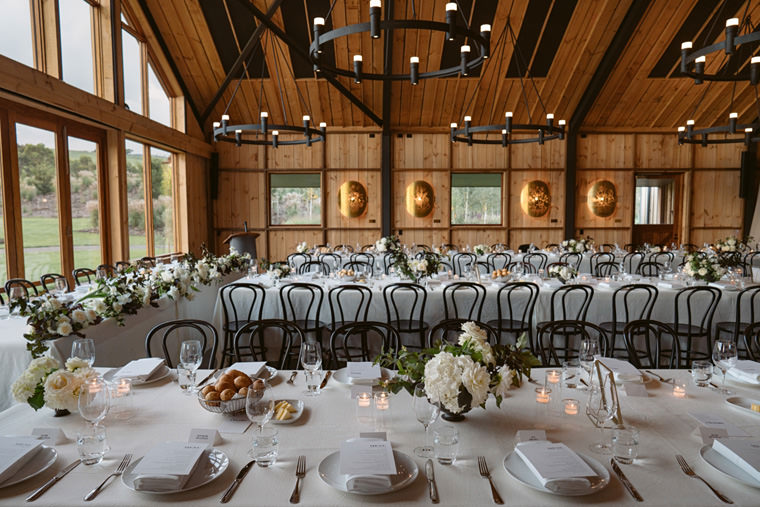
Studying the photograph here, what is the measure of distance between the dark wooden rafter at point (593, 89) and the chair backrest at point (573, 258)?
101 inches

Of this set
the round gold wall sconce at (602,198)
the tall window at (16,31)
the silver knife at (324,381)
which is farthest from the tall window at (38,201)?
the round gold wall sconce at (602,198)

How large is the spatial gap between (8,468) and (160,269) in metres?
3.51

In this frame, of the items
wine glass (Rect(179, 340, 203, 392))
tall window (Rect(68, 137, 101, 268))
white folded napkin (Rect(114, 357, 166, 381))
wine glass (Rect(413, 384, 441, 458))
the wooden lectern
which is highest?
tall window (Rect(68, 137, 101, 268))

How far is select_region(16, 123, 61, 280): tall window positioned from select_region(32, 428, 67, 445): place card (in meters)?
5.19

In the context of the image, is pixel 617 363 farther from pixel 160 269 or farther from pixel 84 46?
pixel 84 46

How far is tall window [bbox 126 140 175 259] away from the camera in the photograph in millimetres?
8320

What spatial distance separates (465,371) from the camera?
167 centimetres

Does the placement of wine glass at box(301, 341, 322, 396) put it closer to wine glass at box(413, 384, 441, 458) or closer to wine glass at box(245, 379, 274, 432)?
wine glass at box(245, 379, 274, 432)

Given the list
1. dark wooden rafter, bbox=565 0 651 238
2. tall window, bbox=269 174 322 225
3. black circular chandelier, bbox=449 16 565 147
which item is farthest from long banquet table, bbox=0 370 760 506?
tall window, bbox=269 174 322 225

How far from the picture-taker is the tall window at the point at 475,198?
1126 centimetres

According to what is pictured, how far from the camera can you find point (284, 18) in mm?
8391

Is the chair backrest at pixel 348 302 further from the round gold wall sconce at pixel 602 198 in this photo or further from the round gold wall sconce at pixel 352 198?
the round gold wall sconce at pixel 602 198

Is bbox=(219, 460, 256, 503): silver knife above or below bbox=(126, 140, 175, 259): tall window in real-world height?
below

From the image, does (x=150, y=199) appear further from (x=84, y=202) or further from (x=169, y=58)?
(x=169, y=58)
